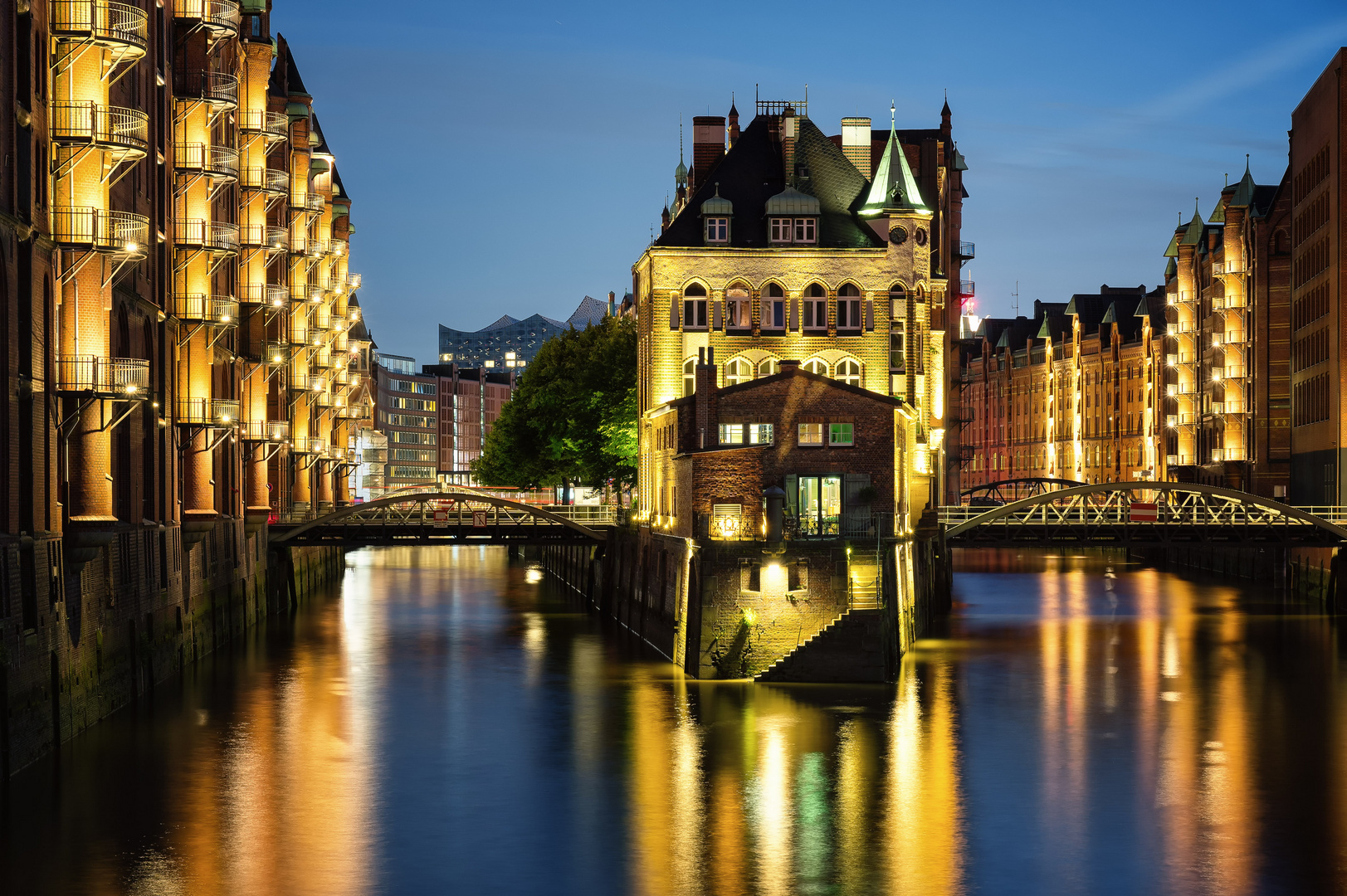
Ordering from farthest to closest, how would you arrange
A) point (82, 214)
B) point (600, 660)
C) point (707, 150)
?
point (707, 150) → point (600, 660) → point (82, 214)

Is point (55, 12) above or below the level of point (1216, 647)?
above

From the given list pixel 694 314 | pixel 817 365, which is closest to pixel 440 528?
pixel 694 314

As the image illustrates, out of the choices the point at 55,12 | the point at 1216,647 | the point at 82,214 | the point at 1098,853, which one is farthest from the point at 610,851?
the point at 1216,647

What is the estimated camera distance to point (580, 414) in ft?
318

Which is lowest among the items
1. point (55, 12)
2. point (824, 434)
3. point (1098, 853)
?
point (1098, 853)

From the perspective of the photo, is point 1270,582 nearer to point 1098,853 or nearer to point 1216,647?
point 1216,647

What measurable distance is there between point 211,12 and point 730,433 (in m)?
21.9

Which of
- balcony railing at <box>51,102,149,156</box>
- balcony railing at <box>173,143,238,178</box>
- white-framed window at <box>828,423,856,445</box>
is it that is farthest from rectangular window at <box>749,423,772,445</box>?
balcony railing at <box>51,102,149,156</box>

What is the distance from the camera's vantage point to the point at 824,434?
56.7m

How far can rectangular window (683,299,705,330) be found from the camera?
2933 inches

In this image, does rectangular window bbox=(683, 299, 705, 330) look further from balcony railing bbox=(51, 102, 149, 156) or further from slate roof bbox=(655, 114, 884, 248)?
balcony railing bbox=(51, 102, 149, 156)

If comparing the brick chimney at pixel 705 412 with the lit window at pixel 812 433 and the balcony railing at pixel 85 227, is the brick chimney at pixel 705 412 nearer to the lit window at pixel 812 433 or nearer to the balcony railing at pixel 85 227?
the lit window at pixel 812 433

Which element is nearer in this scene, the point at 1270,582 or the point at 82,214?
the point at 82,214

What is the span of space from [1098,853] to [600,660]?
30.4 m
